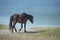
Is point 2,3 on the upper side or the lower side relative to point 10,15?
upper

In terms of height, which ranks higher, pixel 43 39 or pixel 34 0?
pixel 34 0

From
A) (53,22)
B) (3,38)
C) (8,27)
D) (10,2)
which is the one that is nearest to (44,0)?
(53,22)

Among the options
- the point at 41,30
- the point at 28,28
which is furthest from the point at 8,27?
the point at 41,30

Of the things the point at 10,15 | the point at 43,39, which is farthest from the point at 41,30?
the point at 10,15

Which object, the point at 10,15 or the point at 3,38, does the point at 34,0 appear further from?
the point at 3,38

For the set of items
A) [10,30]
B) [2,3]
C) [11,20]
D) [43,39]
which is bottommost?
[43,39]

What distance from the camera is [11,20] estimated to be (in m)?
2.02

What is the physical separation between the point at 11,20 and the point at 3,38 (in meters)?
0.25

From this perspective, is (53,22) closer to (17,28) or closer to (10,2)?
(17,28)

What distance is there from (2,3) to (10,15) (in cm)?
→ 19

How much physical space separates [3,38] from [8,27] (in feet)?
0.50

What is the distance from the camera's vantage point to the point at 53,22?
198 cm

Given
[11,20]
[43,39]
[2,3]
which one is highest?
[2,3]

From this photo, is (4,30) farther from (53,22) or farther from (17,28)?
(53,22)
